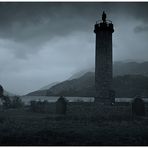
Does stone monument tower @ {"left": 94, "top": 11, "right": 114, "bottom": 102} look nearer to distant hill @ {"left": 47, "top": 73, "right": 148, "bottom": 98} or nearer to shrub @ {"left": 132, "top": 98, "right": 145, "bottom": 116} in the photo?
shrub @ {"left": 132, "top": 98, "right": 145, "bottom": 116}

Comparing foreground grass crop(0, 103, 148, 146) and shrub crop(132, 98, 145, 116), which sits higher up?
shrub crop(132, 98, 145, 116)

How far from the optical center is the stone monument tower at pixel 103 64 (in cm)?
3566

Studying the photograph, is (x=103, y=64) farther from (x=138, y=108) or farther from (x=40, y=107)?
(x=40, y=107)

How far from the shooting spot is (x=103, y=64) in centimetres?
3578

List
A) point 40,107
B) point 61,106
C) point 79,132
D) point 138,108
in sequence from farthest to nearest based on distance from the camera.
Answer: point 40,107 < point 61,106 < point 138,108 < point 79,132

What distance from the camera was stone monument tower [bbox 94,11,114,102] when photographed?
35.7m

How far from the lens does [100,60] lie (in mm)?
36062

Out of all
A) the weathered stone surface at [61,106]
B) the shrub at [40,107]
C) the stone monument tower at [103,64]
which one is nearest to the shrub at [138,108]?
the stone monument tower at [103,64]

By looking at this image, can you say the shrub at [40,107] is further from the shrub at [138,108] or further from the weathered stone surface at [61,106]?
the shrub at [138,108]

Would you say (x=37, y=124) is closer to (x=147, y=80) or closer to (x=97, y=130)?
(x=97, y=130)

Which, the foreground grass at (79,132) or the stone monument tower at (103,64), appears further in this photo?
the stone monument tower at (103,64)

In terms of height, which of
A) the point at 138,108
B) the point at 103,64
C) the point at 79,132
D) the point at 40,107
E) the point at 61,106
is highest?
the point at 103,64

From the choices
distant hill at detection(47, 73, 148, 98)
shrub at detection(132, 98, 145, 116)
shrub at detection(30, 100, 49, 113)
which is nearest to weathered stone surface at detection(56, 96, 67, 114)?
shrub at detection(30, 100, 49, 113)

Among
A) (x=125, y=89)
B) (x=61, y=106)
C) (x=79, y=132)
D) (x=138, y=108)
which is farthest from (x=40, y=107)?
(x=125, y=89)
